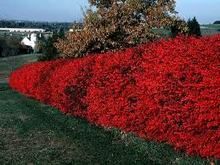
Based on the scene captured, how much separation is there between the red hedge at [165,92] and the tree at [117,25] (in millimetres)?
23817

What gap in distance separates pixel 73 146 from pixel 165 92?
11.6 ft

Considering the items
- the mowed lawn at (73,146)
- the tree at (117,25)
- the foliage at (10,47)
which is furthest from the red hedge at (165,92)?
the foliage at (10,47)

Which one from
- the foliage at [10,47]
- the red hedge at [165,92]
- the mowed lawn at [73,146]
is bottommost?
the foliage at [10,47]

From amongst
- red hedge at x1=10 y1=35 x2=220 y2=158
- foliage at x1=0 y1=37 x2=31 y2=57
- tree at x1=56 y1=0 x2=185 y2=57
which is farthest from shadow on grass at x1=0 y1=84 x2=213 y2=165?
foliage at x1=0 y1=37 x2=31 y2=57

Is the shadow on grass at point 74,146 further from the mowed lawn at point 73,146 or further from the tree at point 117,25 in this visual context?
the tree at point 117,25

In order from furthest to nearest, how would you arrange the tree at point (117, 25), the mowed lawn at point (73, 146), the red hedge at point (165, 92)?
the tree at point (117, 25) → the mowed lawn at point (73, 146) → the red hedge at point (165, 92)

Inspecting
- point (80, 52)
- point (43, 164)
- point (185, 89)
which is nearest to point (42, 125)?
point (43, 164)

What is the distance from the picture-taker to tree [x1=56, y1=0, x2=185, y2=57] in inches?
1682

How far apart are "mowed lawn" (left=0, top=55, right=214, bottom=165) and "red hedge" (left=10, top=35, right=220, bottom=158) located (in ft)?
1.02

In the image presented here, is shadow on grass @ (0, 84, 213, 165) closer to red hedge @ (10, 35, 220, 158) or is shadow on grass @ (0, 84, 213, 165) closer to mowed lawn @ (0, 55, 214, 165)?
mowed lawn @ (0, 55, 214, 165)

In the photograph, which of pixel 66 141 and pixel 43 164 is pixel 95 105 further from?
pixel 43 164

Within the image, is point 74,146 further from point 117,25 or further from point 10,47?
point 10,47

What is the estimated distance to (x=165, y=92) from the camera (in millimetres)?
12094

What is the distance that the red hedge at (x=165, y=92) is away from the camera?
1070 centimetres
